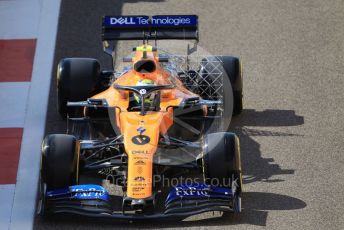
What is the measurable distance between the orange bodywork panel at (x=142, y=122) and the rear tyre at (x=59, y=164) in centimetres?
62

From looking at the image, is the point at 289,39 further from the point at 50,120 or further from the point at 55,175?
the point at 55,175

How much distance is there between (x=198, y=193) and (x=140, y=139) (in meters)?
0.94

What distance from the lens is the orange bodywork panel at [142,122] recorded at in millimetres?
9586

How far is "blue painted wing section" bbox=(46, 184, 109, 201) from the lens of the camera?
9.55 metres

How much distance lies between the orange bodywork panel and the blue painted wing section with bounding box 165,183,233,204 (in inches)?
10.6

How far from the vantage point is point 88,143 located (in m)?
10.4

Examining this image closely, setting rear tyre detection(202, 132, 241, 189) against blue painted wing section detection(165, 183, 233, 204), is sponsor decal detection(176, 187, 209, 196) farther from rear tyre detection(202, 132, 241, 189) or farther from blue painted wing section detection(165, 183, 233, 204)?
rear tyre detection(202, 132, 241, 189)

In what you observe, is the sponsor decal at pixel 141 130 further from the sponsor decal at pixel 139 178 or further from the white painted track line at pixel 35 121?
the white painted track line at pixel 35 121

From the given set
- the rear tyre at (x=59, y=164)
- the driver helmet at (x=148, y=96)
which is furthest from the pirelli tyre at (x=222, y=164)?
the rear tyre at (x=59, y=164)

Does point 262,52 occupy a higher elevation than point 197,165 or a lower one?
higher

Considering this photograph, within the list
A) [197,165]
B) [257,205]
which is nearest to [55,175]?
[197,165]

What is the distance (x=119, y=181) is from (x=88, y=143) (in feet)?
1.93

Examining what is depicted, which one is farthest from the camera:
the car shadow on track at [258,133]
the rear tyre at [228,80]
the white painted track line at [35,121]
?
the rear tyre at [228,80]

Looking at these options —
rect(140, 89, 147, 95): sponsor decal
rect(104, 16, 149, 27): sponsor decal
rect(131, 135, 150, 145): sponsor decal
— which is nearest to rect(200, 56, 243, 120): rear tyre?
rect(104, 16, 149, 27): sponsor decal
